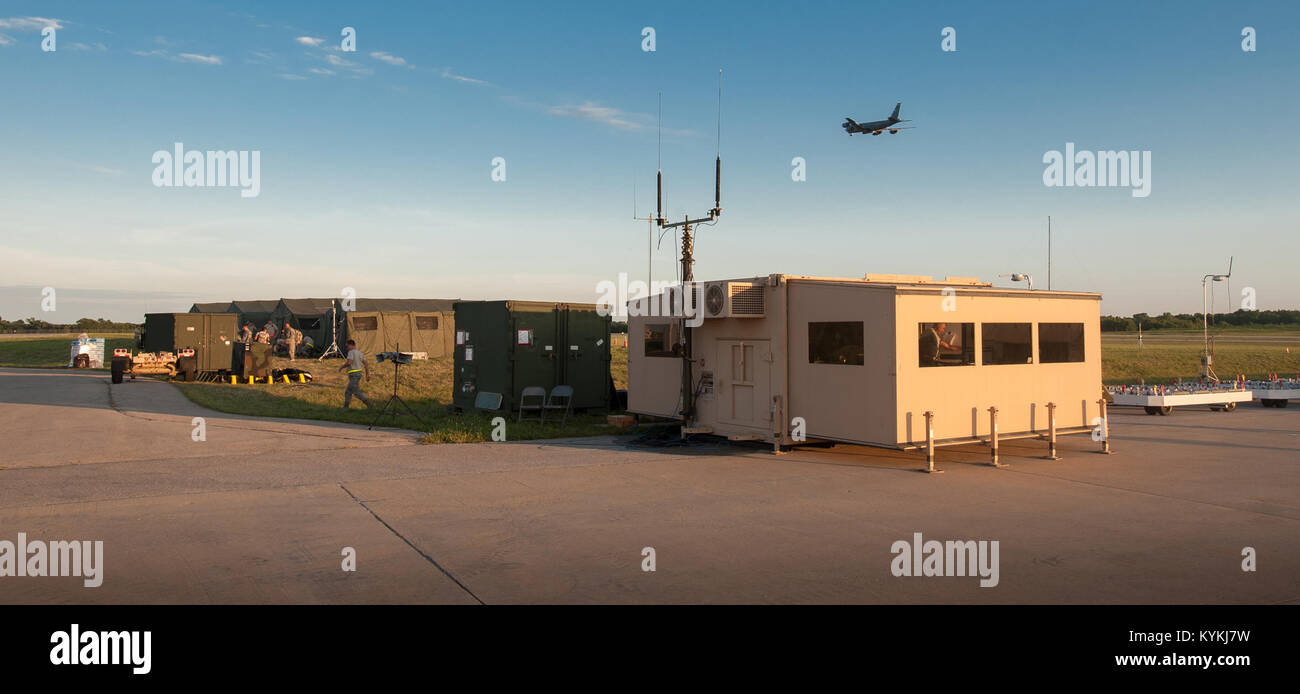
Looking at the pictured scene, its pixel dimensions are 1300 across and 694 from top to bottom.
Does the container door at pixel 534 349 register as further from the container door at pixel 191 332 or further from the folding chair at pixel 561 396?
the container door at pixel 191 332

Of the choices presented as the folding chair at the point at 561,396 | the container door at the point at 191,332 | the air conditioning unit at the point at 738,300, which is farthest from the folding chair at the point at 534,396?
the container door at the point at 191,332

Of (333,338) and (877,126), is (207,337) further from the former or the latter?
(877,126)

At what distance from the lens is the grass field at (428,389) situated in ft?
53.0

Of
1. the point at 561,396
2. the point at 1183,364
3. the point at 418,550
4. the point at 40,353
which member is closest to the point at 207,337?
the point at 561,396

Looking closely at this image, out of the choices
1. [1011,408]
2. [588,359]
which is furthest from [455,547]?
[588,359]

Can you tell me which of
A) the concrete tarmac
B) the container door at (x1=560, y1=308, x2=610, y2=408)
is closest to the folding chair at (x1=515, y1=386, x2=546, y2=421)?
the container door at (x1=560, y1=308, x2=610, y2=408)

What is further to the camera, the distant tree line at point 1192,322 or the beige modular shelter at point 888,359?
the distant tree line at point 1192,322

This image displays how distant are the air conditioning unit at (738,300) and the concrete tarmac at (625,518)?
2228 millimetres

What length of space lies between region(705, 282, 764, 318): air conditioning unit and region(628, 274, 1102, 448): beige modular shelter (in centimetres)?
2

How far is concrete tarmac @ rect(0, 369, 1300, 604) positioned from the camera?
6.09m

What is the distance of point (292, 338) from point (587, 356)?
20499 millimetres

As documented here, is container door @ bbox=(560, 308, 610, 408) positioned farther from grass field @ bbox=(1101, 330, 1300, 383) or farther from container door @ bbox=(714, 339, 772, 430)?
grass field @ bbox=(1101, 330, 1300, 383)

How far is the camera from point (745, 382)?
1351cm
